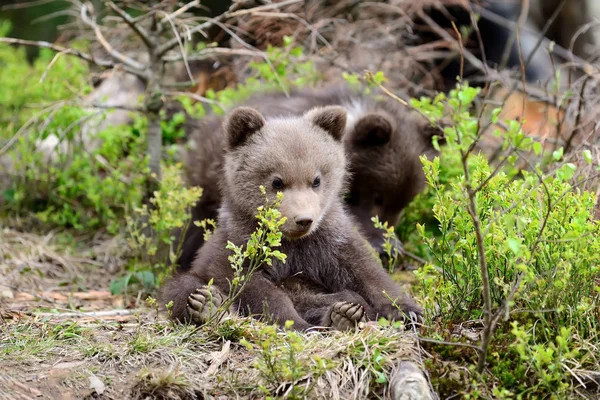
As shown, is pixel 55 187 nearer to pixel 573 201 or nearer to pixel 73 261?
pixel 73 261

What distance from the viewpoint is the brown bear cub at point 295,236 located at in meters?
4.49

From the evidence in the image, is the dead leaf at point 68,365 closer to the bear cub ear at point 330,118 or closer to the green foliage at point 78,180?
the bear cub ear at point 330,118

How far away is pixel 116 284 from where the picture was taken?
19.4 feet

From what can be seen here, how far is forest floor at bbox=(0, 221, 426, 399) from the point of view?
11.7 ft

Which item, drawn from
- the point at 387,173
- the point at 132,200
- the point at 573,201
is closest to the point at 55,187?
the point at 132,200

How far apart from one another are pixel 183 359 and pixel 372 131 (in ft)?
11.2

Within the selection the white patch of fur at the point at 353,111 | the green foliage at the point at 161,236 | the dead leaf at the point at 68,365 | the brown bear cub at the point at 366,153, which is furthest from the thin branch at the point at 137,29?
the dead leaf at the point at 68,365

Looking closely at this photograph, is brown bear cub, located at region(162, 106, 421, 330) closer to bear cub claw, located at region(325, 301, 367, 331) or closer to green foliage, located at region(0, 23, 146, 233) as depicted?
bear cub claw, located at region(325, 301, 367, 331)

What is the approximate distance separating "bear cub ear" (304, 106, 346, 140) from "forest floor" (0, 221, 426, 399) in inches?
62.1

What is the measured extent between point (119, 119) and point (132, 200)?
2.43 metres

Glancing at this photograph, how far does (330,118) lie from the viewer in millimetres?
5078

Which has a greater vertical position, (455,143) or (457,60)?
(455,143)

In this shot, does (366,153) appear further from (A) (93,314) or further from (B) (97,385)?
(B) (97,385)

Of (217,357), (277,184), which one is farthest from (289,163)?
(217,357)
